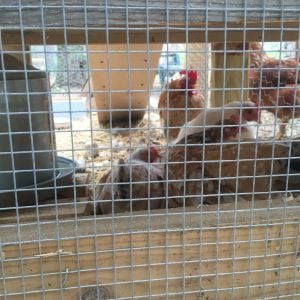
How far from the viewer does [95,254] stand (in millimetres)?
789

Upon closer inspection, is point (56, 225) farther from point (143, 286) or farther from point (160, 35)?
point (160, 35)

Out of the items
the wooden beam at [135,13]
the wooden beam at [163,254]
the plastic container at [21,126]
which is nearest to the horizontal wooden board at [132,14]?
the wooden beam at [135,13]

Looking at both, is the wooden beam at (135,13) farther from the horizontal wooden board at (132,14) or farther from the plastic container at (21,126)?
the plastic container at (21,126)

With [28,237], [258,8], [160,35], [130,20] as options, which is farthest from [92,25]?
[160,35]

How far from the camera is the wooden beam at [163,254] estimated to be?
0.77m

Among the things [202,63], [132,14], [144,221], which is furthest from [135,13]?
[202,63]

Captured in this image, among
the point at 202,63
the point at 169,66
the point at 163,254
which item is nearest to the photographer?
the point at 163,254

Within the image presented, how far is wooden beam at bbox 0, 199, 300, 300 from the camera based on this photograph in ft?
2.54

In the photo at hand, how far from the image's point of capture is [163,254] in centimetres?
82

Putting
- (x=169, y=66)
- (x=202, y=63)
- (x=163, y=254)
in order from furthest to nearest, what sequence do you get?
(x=202, y=63)
(x=169, y=66)
(x=163, y=254)

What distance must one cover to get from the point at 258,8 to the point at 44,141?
68 centimetres

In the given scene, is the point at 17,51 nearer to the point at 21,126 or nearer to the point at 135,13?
the point at 135,13

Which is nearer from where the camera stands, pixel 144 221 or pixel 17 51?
pixel 17 51

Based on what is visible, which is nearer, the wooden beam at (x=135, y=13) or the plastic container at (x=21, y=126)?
the wooden beam at (x=135, y=13)
